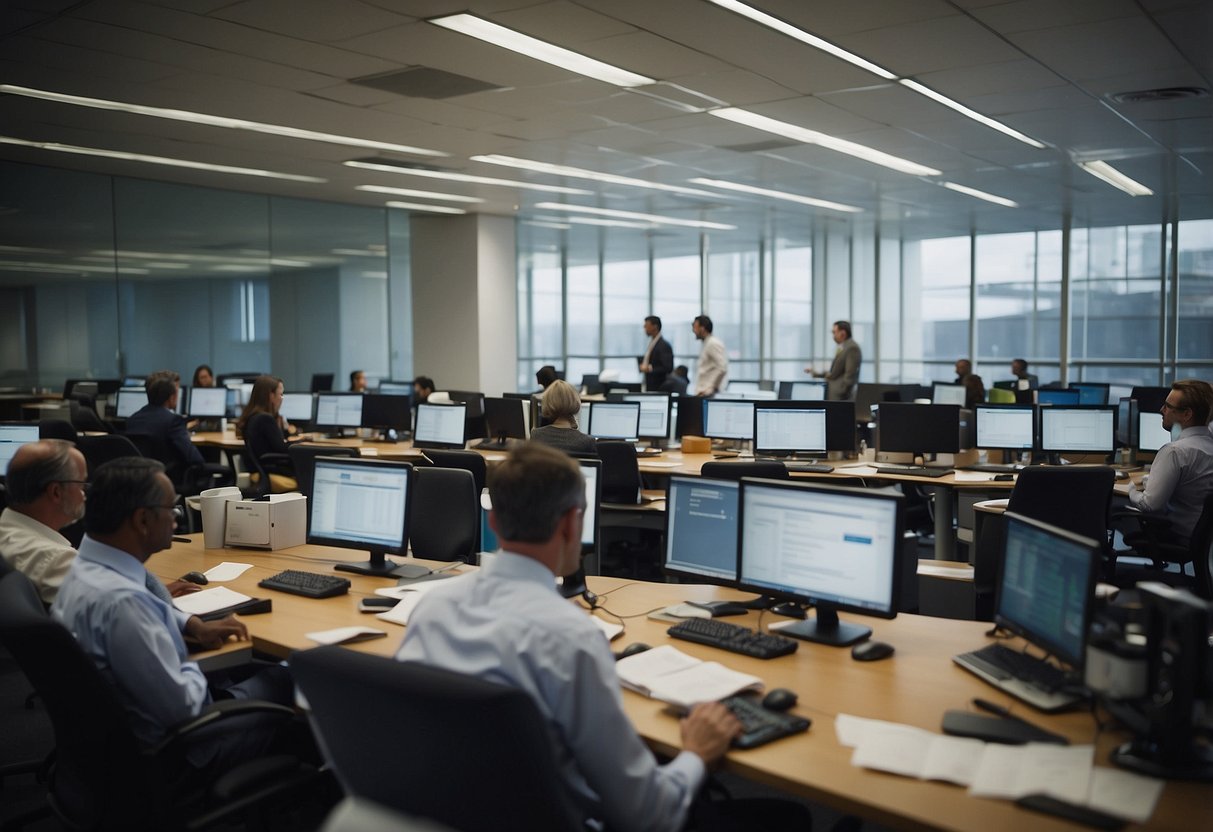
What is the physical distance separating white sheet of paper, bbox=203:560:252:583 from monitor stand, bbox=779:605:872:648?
6.97 feet

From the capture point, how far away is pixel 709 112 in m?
7.06

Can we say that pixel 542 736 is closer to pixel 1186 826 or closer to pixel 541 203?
pixel 1186 826

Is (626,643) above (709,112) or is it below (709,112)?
below

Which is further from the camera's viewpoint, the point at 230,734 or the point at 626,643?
the point at 626,643

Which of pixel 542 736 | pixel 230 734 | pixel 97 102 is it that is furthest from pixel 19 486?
pixel 97 102

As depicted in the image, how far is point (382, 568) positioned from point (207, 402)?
6.94m

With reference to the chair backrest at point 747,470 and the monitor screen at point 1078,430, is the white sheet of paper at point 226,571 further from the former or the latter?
the monitor screen at point 1078,430

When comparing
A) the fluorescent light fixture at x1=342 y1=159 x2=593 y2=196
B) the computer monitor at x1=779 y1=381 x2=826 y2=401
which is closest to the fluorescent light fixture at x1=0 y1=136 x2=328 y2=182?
the fluorescent light fixture at x1=342 y1=159 x2=593 y2=196

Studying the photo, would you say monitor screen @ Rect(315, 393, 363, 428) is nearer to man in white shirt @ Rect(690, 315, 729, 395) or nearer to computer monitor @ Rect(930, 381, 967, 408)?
man in white shirt @ Rect(690, 315, 729, 395)

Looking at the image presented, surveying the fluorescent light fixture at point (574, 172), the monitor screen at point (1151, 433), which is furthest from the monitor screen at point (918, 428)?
the fluorescent light fixture at point (574, 172)

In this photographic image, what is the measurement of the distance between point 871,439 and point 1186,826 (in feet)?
23.9

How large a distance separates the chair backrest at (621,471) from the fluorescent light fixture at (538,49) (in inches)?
87.8

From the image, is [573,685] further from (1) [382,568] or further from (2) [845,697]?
(1) [382,568]

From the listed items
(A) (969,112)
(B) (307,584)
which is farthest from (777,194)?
(B) (307,584)
